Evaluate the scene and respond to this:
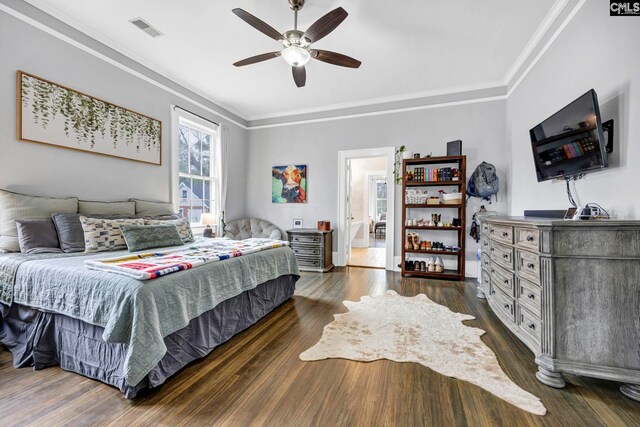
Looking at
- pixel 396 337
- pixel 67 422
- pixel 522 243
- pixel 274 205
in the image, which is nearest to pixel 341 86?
→ pixel 274 205

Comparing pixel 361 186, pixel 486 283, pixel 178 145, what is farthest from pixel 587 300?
pixel 361 186

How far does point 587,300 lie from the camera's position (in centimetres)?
159

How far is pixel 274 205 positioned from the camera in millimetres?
5598

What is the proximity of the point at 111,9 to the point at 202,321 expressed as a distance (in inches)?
122

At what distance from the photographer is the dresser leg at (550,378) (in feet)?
5.45

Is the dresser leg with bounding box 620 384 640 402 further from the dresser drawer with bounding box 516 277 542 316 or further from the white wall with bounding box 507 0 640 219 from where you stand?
the white wall with bounding box 507 0 640 219

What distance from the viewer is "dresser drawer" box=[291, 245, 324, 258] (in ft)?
15.7

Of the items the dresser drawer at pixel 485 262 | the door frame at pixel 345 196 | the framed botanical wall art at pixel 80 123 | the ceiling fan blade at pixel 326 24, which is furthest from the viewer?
the door frame at pixel 345 196

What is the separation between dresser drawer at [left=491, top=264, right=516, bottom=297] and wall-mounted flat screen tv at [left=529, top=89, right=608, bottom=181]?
3.14ft

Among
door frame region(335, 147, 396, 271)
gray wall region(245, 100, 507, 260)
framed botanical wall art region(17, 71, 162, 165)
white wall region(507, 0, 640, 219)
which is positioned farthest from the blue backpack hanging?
framed botanical wall art region(17, 71, 162, 165)

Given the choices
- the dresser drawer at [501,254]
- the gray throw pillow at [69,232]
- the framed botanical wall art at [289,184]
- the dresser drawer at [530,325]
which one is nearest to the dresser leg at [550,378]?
the dresser drawer at [530,325]

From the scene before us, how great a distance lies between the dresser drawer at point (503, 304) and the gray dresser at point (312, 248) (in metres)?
2.62

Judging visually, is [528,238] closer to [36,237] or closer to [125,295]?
[125,295]

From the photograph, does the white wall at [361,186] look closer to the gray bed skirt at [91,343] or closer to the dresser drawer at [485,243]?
the dresser drawer at [485,243]
